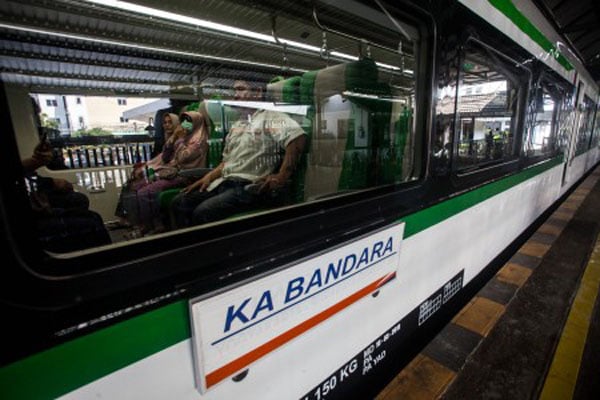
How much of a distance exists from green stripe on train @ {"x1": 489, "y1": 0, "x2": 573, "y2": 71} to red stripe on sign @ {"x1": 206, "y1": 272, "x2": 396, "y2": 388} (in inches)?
75.1

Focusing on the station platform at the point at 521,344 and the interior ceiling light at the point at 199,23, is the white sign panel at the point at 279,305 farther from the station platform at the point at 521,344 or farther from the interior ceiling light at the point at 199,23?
the interior ceiling light at the point at 199,23

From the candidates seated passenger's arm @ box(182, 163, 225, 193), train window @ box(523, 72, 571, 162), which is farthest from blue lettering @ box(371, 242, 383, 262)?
train window @ box(523, 72, 571, 162)

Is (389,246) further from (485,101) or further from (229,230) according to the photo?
(485,101)

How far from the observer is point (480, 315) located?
2.06 meters

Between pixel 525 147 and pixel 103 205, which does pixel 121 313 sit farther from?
pixel 525 147

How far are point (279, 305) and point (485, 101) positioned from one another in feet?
8.73

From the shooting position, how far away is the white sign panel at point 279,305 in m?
0.81

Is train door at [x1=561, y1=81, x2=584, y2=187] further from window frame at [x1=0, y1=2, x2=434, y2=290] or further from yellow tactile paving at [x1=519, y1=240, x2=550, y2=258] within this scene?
window frame at [x1=0, y1=2, x2=434, y2=290]

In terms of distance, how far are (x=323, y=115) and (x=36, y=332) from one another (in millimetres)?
→ 1626

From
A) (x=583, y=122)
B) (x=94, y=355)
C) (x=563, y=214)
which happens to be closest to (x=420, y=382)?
(x=94, y=355)

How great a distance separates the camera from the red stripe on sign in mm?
862

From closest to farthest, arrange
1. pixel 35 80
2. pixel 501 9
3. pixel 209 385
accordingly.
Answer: pixel 209 385 → pixel 501 9 → pixel 35 80

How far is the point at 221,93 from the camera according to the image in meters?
3.62

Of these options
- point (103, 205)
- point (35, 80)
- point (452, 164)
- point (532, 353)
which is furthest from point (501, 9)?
point (35, 80)
